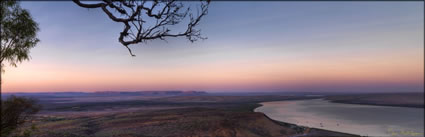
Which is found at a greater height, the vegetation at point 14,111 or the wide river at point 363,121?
the vegetation at point 14,111

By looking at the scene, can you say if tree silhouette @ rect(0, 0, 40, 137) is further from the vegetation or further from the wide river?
the wide river

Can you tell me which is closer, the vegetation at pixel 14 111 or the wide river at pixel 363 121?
the vegetation at pixel 14 111

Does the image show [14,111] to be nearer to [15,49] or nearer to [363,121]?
[15,49]

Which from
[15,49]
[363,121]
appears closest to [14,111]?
[15,49]

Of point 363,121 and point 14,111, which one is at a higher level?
point 14,111

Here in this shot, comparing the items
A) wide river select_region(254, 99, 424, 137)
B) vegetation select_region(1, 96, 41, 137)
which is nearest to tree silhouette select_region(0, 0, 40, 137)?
vegetation select_region(1, 96, 41, 137)

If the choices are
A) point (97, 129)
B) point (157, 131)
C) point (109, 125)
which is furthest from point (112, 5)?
point (109, 125)

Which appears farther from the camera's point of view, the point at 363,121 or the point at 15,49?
the point at 363,121

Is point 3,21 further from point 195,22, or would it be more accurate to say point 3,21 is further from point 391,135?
point 391,135

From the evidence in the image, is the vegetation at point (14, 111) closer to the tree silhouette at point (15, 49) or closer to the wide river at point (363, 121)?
the tree silhouette at point (15, 49)

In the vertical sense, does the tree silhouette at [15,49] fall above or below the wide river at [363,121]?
above

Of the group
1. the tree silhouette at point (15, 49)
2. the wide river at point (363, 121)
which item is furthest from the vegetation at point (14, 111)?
the wide river at point (363, 121)
